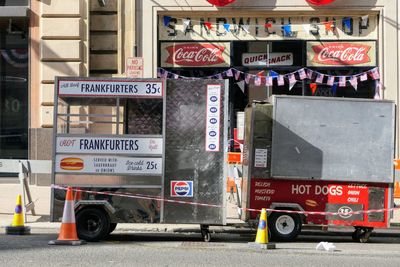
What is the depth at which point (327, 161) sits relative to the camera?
1161cm

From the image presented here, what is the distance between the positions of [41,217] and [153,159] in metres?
4.14

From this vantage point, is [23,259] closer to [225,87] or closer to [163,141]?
[163,141]

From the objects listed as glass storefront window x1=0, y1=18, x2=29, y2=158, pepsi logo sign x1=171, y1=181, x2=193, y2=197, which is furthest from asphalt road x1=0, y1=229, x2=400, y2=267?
glass storefront window x1=0, y1=18, x2=29, y2=158

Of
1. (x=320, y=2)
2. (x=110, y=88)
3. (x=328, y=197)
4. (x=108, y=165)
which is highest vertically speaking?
(x=320, y=2)

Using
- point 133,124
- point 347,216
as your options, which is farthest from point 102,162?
point 347,216

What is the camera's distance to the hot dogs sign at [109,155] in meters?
11.0

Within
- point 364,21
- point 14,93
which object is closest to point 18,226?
point 14,93

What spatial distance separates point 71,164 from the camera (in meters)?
11.0

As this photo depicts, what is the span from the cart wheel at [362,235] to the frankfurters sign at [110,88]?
14.4 feet

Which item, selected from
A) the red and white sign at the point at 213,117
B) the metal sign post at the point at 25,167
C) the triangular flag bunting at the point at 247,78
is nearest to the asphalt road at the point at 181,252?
the metal sign post at the point at 25,167

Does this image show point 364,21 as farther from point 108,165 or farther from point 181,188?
point 108,165

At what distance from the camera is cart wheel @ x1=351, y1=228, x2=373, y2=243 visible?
11977 millimetres

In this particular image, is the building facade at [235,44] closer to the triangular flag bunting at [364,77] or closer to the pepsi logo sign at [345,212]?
the triangular flag bunting at [364,77]

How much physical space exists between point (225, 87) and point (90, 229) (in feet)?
10.5
